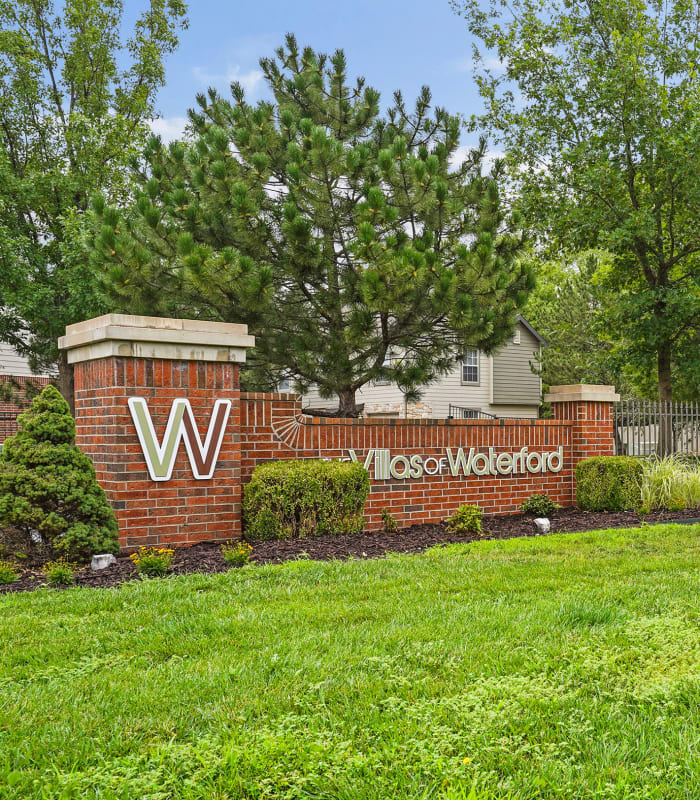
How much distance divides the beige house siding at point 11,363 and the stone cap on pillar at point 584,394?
48.4 feet

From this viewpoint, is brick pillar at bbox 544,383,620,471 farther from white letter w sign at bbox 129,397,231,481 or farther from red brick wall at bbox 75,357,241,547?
white letter w sign at bbox 129,397,231,481

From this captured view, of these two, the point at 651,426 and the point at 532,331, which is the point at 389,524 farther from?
the point at 532,331

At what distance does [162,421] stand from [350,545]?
7.14 feet

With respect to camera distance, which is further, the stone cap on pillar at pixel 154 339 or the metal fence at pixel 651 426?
the metal fence at pixel 651 426

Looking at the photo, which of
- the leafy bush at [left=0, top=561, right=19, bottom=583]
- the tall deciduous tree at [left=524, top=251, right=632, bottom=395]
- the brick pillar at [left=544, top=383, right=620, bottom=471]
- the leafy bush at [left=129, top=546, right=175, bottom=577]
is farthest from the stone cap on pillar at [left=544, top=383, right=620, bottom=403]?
the tall deciduous tree at [left=524, top=251, right=632, bottom=395]

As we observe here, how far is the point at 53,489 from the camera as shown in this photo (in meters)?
5.98

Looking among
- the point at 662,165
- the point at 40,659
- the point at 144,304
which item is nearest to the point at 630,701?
the point at 40,659

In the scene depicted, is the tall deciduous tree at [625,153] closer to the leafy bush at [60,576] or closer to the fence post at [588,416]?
the fence post at [588,416]

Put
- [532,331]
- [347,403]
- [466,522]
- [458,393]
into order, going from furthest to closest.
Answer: [532,331]
[458,393]
[347,403]
[466,522]

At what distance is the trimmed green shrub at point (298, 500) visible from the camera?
7219 millimetres

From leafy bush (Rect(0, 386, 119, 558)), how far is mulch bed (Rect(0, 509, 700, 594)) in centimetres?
27

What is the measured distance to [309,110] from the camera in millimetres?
10617

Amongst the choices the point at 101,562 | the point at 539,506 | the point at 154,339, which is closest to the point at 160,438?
the point at 154,339

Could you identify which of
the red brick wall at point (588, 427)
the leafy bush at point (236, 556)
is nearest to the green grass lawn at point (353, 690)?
the leafy bush at point (236, 556)
